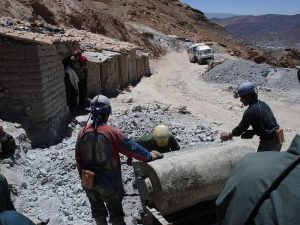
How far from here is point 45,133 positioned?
8.66 meters

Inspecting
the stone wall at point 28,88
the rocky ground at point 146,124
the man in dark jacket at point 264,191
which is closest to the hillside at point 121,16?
the rocky ground at point 146,124

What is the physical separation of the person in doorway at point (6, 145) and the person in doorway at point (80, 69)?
498 centimetres

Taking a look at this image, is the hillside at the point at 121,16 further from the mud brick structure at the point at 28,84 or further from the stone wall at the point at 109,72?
the mud brick structure at the point at 28,84

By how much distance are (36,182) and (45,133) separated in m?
1.95

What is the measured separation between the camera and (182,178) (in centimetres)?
510

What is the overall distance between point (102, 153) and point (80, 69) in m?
7.31

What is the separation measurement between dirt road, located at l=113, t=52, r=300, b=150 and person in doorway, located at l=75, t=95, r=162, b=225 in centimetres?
600

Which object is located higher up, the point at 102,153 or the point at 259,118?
the point at 259,118

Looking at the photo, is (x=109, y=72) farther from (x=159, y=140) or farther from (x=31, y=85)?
(x=159, y=140)

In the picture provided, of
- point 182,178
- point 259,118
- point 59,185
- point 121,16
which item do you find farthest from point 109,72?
point 121,16

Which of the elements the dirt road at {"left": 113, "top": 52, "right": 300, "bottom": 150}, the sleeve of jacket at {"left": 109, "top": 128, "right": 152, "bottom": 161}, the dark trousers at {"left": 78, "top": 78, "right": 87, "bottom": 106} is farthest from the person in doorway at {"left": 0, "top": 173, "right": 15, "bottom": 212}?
the dark trousers at {"left": 78, "top": 78, "right": 87, "bottom": 106}

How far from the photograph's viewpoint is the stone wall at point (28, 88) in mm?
8289

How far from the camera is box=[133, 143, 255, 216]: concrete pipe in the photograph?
5.03 metres

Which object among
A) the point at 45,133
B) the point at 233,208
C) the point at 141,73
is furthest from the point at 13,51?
the point at 141,73
